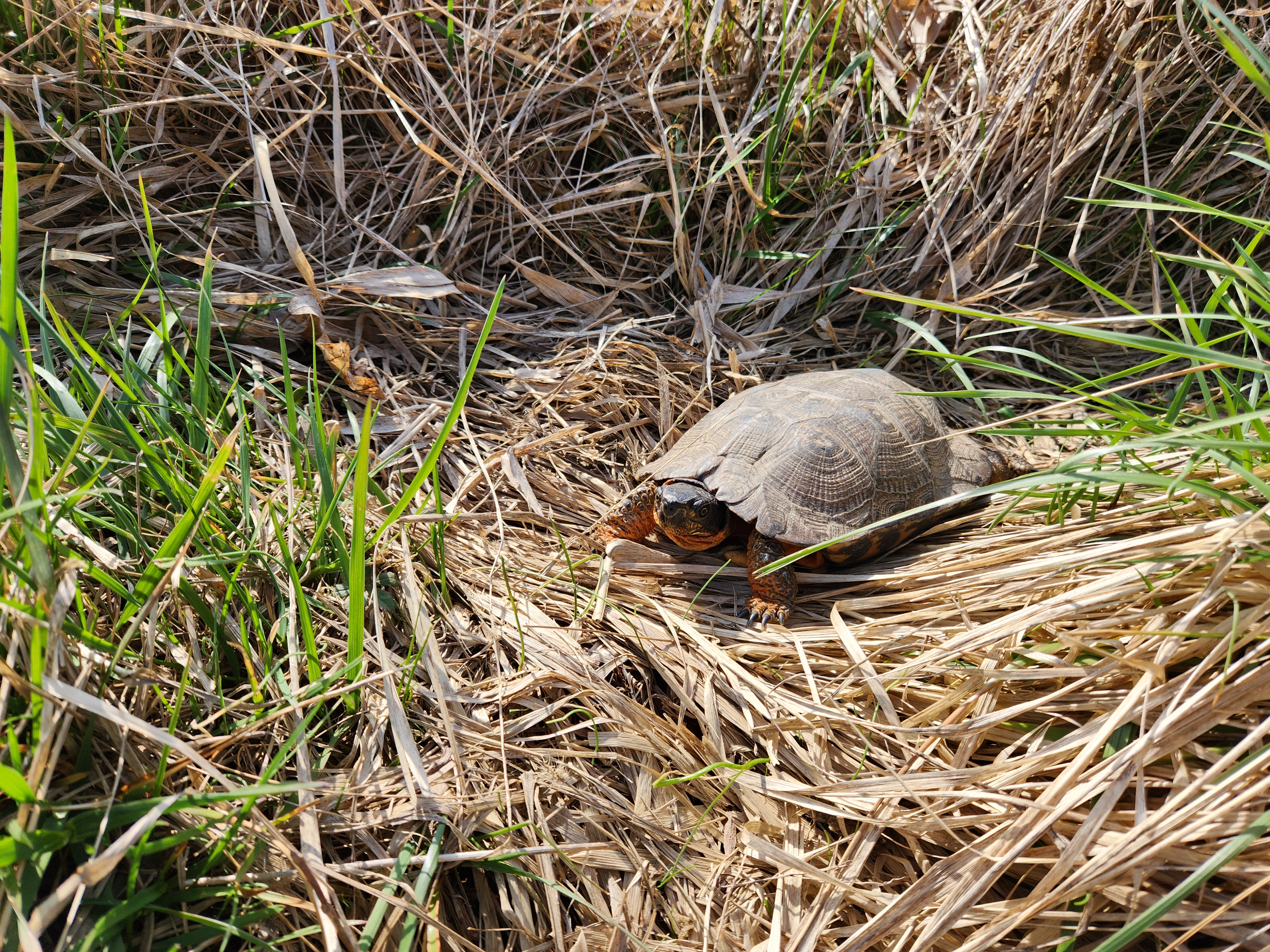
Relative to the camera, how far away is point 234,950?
4.15 feet

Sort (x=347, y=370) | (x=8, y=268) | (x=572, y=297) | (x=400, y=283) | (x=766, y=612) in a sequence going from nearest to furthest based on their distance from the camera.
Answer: (x=8, y=268) < (x=766, y=612) < (x=347, y=370) < (x=400, y=283) < (x=572, y=297)

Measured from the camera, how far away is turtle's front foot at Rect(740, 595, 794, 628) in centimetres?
212

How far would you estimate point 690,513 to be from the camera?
2.18 metres

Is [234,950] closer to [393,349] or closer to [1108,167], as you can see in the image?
[393,349]

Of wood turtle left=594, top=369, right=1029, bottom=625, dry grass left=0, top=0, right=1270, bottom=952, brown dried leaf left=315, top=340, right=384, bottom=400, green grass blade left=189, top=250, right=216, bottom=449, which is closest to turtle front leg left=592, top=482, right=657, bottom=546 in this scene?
wood turtle left=594, top=369, right=1029, bottom=625

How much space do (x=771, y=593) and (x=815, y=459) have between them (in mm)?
474

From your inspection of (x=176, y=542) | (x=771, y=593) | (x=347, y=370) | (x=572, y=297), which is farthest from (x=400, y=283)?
(x=771, y=593)

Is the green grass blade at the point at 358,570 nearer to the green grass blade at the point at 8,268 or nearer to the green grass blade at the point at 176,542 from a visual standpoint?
the green grass blade at the point at 176,542

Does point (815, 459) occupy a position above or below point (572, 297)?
below

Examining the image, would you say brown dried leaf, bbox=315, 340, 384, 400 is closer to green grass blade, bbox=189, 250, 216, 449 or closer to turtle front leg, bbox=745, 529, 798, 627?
green grass blade, bbox=189, 250, 216, 449

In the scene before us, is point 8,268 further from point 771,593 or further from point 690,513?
point 771,593

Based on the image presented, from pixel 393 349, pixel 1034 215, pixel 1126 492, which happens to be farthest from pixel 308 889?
pixel 1034 215

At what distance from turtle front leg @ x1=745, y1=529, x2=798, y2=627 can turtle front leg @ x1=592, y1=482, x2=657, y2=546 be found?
0.36 metres

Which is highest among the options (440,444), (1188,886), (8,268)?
(8,268)
